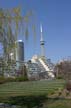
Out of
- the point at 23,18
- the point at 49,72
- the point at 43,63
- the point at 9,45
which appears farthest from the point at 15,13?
the point at 43,63

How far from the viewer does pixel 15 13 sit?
14.5m

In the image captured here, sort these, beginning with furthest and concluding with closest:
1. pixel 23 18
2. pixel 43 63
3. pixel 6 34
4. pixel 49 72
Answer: pixel 43 63 → pixel 49 72 → pixel 23 18 → pixel 6 34

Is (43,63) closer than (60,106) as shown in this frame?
No

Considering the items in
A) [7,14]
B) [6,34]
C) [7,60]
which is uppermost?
[7,14]

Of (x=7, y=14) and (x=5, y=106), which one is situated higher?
(x=7, y=14)

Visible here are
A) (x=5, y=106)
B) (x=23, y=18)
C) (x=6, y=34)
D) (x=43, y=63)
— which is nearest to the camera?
(x=5, y=106)

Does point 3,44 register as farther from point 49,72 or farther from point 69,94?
point 49,72

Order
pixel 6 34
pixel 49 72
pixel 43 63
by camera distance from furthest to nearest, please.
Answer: pixel 43 63 → pixel 49 72 → pixel 6 34

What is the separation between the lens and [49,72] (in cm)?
9200

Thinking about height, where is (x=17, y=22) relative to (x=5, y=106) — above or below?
above

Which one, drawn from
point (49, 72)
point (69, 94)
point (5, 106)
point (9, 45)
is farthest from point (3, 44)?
point (49, 72)

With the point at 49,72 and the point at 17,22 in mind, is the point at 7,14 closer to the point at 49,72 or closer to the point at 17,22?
the point at 17,22

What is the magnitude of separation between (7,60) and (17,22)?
1751 mm

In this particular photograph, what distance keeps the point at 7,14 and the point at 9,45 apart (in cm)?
143
